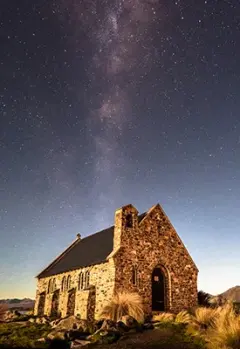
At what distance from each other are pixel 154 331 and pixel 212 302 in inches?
474

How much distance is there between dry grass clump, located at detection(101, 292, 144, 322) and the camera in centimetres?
1861

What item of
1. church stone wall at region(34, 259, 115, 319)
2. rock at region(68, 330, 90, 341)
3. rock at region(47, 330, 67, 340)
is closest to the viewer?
rock at region(47, 330, 67, 340)

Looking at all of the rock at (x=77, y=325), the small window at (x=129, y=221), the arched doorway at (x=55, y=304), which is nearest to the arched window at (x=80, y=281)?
the arched doorway at (x=55, y=304)

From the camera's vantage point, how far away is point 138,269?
23.0 m

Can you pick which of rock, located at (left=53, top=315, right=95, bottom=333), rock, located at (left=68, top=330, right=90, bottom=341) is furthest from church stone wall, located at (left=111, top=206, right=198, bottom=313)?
rock, located at (left=68, top=330, right=90, bottom=341)

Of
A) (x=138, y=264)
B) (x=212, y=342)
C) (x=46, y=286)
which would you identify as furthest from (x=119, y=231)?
(x=46, y=286)

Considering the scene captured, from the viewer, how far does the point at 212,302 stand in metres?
25.8

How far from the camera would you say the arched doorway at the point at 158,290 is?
77.2 feet

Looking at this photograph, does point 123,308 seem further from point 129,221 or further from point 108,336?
point 129,221

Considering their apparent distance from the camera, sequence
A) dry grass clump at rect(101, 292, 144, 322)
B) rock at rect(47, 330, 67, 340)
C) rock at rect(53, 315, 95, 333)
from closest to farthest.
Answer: rock at rect(47, 330, 67, 340) → rock at rect(53, 315, 95, 333) → dry grass clump at rect(101, 292, 144, 322)

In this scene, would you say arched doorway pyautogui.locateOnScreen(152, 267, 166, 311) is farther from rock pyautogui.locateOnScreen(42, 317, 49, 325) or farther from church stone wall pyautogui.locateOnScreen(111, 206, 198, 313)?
rock pyautogui.locateOnScreen(42, 317, 49, 325)

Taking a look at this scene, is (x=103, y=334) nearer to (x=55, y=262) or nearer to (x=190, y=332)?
(x=190, y=332)

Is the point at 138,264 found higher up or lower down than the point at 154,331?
higher up

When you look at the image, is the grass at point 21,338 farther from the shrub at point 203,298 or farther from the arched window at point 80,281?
the shrub at point 203,298
